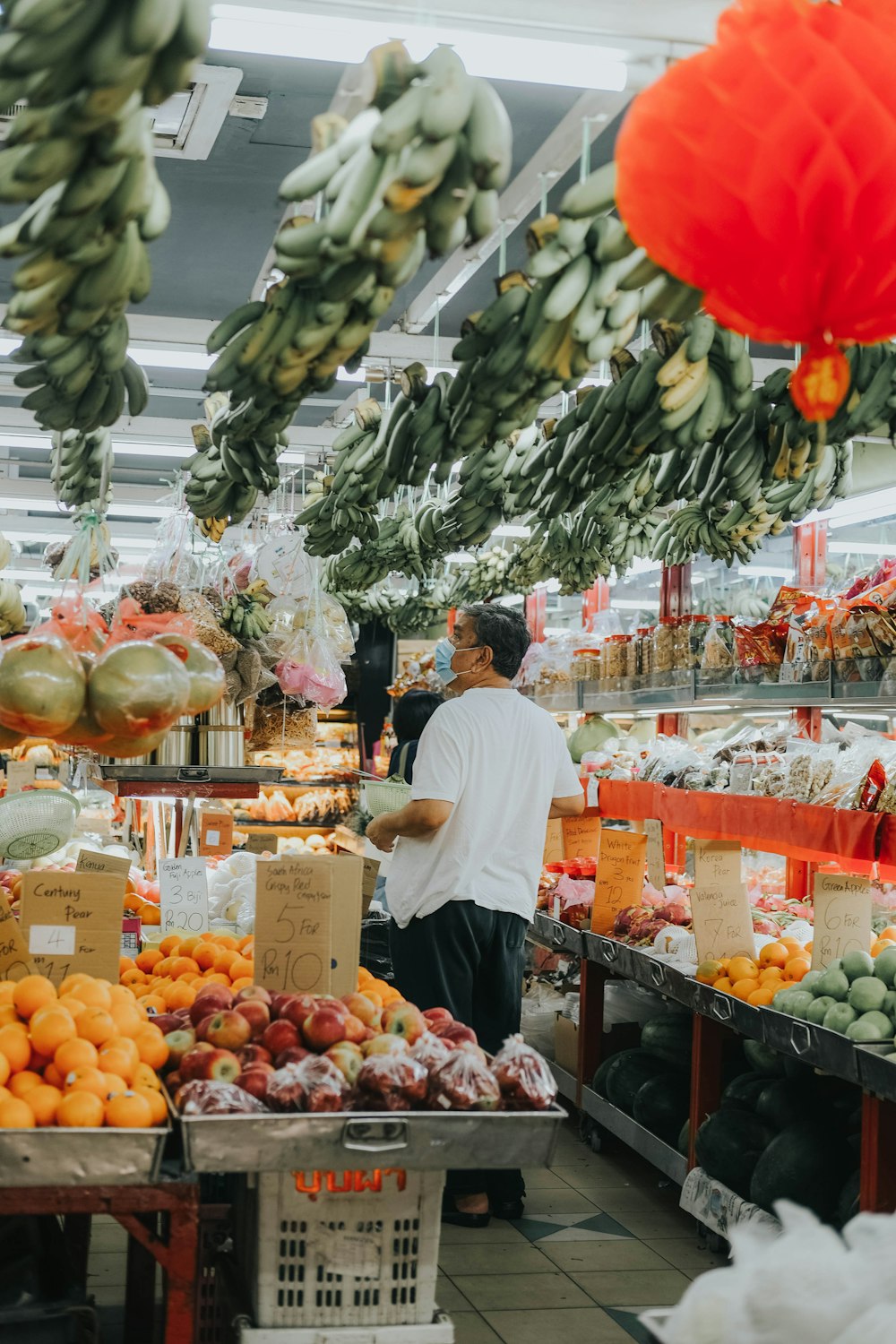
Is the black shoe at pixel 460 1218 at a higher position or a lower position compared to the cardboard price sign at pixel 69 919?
lower

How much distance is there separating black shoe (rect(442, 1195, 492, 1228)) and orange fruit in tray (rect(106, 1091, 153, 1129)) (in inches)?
95.9

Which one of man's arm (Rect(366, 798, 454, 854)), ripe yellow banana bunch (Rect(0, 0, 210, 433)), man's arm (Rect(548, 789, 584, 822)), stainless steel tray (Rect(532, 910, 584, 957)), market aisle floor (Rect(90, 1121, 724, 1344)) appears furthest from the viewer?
stainless steel tray (Rect(532, 910, 584, 957))

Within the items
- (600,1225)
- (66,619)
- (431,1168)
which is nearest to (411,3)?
(66,619)

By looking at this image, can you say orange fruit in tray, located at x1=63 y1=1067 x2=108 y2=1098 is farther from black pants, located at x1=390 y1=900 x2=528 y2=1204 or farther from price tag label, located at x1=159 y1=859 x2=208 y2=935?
price tag label, located at x1=159 y1=859 x2=208 y2=935

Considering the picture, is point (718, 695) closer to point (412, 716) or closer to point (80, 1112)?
point (412, 716)

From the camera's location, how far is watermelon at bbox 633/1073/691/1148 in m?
4.80

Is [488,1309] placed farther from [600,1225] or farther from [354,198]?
[354,198]

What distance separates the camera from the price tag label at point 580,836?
6.62 meters

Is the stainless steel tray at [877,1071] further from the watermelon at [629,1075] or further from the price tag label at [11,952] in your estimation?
the price tag label at [11,952]

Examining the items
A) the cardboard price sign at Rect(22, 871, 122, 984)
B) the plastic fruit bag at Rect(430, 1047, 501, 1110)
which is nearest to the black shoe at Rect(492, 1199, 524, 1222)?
the cardboard price sign at Rect(22, 871, 122, 984)

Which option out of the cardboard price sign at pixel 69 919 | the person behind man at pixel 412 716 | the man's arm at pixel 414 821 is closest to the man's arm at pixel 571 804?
the man's arm at pixel 414 821

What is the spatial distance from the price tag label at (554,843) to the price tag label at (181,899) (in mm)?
2259

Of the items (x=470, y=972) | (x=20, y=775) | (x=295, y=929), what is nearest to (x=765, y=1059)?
(x=470, y=972)

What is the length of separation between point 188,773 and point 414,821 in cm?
127
